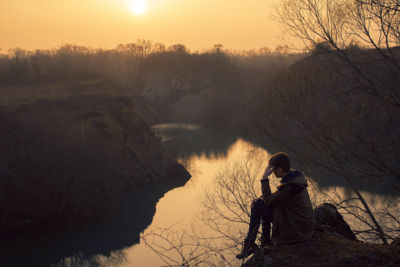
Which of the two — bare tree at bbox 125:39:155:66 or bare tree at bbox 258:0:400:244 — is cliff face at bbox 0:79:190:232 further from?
bare tree at bbox 125:39:155:66

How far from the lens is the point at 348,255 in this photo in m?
3.32

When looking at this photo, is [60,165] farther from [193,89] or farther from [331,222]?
[193,89]

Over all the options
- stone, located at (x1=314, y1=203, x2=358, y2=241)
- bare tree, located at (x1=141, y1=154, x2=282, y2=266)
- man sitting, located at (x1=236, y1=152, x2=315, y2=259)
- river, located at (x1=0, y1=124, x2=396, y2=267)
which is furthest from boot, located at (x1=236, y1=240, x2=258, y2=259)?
bare tree, located at (x1=141, y1=154, x2=282, y2=266)

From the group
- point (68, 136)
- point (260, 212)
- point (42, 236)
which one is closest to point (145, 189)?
point (68, 136)

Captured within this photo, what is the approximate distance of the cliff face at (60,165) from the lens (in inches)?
541

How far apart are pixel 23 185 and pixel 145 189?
687 centimetres

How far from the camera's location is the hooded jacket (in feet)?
11.2

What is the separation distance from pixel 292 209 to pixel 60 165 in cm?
1306

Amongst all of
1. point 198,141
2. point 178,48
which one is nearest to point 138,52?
point 178,48

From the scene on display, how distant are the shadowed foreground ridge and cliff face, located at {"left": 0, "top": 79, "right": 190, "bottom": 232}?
12161 mm

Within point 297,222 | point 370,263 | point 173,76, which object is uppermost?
point 173,76

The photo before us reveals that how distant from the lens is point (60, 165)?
1450cm

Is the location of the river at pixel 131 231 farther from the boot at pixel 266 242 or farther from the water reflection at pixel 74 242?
the boot at pixel 266 242

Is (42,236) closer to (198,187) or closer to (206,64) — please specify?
(198,187)
